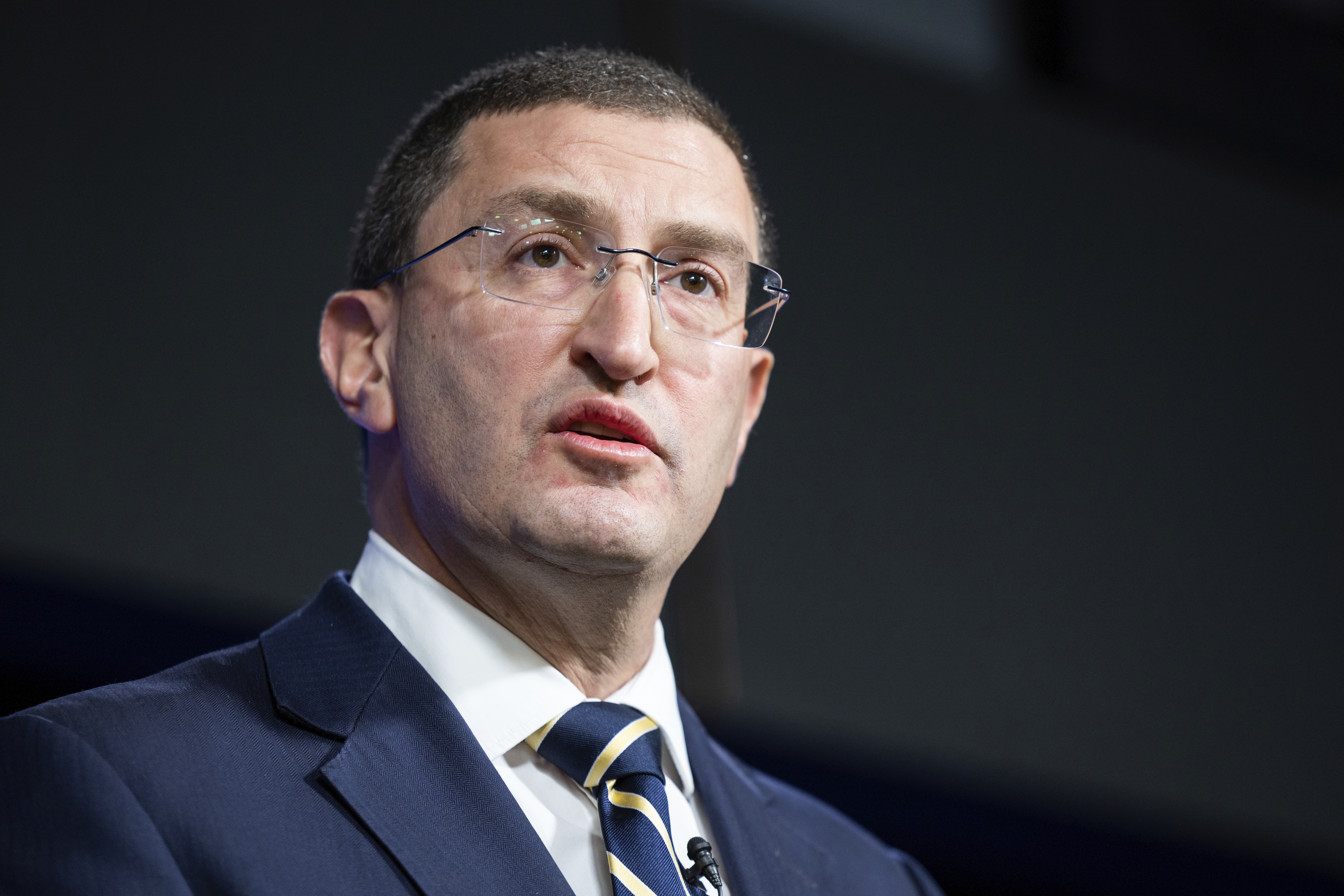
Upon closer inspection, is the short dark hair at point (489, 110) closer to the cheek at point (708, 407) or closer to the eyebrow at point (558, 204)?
the eyebrow at point (558, 204)

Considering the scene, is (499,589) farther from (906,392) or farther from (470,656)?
(906,392)

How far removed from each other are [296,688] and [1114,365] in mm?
3373

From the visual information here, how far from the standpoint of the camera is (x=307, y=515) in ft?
9.55

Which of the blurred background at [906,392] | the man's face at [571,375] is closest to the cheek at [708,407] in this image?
the man's face at [571,375]

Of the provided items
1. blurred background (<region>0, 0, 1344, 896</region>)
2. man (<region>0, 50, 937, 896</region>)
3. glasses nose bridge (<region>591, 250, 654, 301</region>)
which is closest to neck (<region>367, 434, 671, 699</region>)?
man (<region>0, 50, 937, 896</region>)

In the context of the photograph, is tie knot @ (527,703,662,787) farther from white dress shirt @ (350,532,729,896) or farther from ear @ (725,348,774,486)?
ear @ (725,348,774,486)

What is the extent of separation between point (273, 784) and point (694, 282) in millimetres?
723

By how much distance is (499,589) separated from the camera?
1.42m

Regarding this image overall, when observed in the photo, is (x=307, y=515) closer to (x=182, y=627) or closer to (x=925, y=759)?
(x=182, y=627)

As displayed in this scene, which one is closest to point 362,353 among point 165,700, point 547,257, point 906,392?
point 547,257

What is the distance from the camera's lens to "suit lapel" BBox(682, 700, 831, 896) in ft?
4.96

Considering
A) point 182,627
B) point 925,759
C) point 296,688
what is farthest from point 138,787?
point 925,759

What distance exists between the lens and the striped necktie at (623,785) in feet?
4.17

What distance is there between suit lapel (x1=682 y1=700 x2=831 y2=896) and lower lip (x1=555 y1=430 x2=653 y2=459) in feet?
1.52
